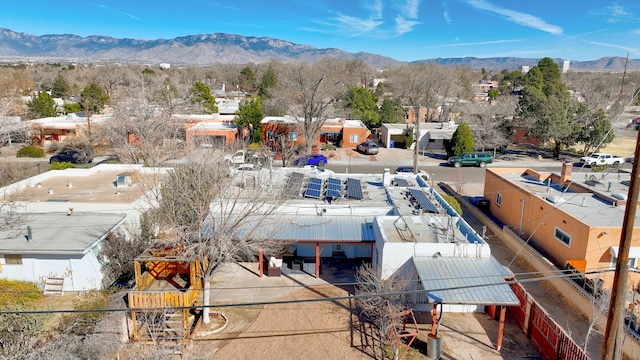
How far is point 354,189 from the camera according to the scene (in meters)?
Result: 22.9

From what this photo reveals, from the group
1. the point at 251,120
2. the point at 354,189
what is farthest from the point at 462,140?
the point at 354,189

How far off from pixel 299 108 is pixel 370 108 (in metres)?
11.5

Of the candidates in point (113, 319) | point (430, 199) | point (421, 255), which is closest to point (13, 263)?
point (113, 319)

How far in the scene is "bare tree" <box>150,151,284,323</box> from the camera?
49.6 feet

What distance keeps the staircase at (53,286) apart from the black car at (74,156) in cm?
2760

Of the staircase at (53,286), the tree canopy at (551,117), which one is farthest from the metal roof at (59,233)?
the tree canopy at (551,117)

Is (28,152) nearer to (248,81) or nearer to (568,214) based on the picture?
(568,214)

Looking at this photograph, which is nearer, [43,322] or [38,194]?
[43,322]

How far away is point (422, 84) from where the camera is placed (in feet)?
185

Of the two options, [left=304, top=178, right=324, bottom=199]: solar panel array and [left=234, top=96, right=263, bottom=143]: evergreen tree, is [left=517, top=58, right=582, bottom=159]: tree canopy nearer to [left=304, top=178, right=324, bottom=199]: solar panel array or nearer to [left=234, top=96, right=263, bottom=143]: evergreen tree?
[left=234, top=96, right=263, bottom=143]: evergreen tree

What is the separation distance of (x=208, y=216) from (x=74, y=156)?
100ft

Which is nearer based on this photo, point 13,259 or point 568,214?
point 13,259

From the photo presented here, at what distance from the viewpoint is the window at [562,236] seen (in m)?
19.0

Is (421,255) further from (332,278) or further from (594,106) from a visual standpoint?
(594,106)
